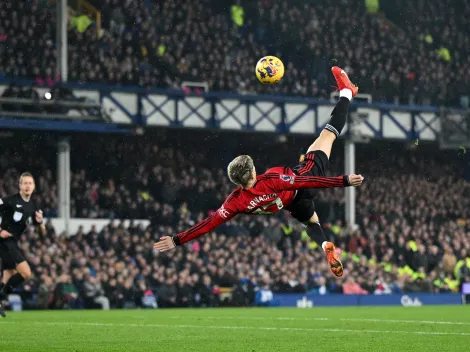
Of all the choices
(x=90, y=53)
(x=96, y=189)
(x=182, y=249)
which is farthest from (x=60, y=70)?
(x=182, y=249)

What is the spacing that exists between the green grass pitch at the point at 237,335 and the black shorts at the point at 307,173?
1.49 m

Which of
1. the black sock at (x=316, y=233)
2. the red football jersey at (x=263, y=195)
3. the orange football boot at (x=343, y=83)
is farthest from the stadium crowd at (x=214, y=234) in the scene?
the red football jersey at (x=263, y=195)

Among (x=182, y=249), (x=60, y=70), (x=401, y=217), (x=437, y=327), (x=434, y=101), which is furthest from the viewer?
(x=434, y=101)

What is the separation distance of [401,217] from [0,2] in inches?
559

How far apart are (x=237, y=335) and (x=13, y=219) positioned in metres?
5.02

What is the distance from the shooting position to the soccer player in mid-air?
11.0 metres

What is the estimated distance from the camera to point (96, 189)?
29703 millimetres

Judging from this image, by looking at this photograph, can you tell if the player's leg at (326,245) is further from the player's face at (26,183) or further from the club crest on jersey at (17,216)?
the club crest on jersey at (17,216)

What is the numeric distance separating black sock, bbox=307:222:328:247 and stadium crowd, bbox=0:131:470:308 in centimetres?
1195

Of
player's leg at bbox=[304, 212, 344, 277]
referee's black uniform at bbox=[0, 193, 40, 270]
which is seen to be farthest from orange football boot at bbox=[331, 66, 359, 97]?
referee's black uniform at bbox=[0, 193, 40, 270]

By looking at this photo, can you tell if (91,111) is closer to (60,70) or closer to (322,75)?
(60,70)

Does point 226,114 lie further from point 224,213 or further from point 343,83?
point 224,213

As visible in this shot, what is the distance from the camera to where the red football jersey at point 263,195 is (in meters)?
11.2

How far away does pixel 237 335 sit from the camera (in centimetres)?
1272
